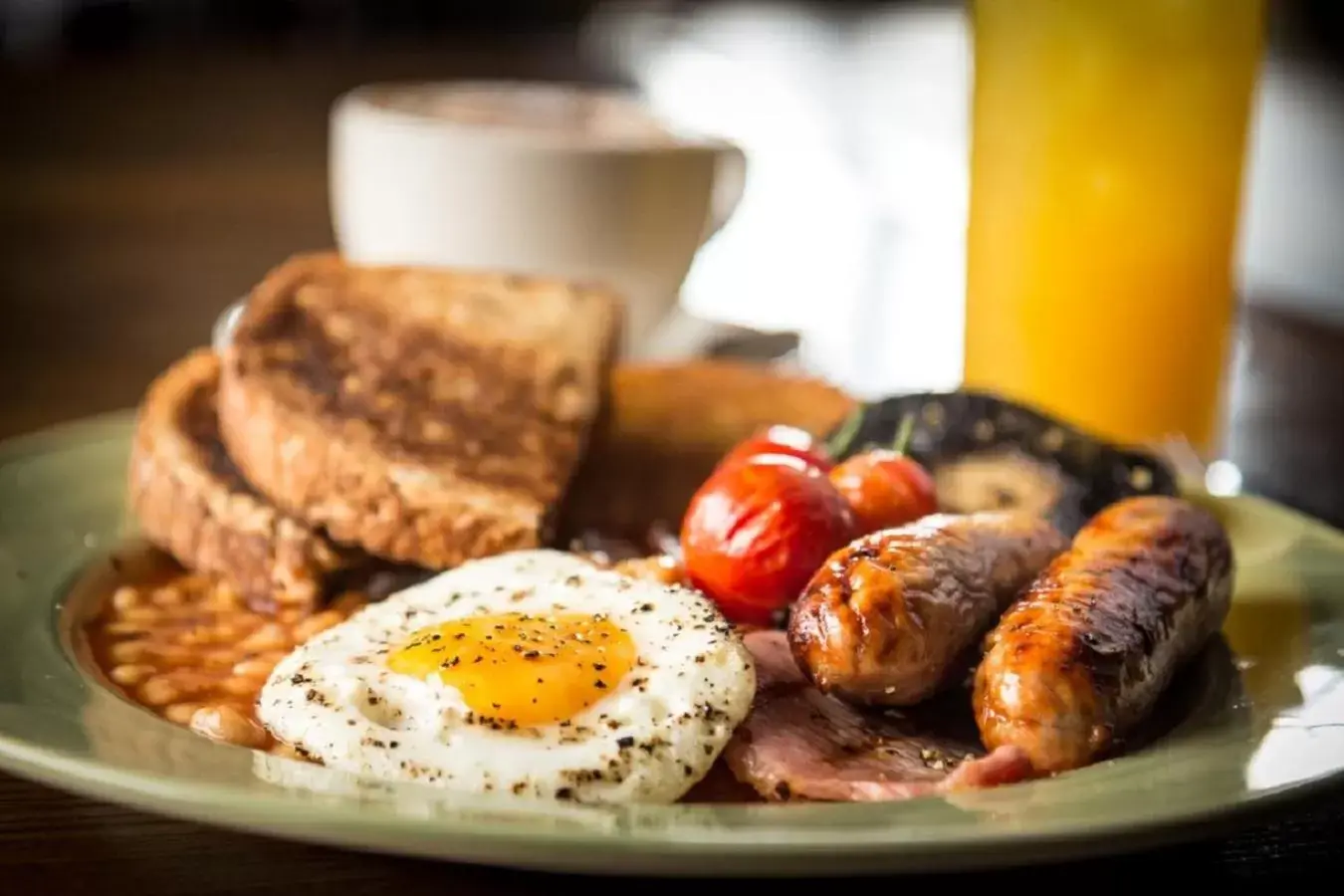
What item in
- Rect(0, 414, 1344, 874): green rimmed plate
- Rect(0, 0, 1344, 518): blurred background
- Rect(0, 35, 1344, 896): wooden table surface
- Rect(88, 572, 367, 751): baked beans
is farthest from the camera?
Rect(0, 0, 1344, 518): blurred background

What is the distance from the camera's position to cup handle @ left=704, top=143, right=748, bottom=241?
132 inches

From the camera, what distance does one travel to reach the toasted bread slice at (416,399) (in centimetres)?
205

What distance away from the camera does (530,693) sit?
1.42m

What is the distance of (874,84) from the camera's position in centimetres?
788

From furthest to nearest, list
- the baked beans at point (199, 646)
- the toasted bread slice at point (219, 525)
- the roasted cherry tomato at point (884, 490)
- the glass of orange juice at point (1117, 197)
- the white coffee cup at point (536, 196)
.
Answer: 1. the white coffee cup at point (536, 196)
2. the glass of orange juice at point (1117, 197)
3. the toasted bread slice at point (219, 525)
4. the roasted cherry tomato at point (884, 490)
5. the baked beans at point (199, 646)

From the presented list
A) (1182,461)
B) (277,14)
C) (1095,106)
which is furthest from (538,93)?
(277,14)

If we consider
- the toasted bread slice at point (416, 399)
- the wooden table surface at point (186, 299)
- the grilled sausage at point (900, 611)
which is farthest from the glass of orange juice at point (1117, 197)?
the grilled sausage at point (900, 611)

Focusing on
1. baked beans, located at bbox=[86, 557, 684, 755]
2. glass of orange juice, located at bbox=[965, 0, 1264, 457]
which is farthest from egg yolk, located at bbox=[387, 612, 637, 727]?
glass of orange juice, located at bbox=[965, 0, 1264, 457]

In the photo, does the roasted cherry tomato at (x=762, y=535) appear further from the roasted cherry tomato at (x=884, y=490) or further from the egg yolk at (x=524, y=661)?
the egg yolk at (x=524, y=661)

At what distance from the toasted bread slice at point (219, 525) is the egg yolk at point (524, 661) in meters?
0.51

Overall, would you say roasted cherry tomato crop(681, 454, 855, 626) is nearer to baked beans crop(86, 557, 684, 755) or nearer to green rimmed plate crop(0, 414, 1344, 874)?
baked beans crop(86, 557, 684, 755)

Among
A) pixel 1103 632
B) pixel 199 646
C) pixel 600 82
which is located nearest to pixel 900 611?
→ pixel 1103 632

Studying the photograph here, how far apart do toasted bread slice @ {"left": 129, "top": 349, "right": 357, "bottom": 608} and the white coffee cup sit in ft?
3.17

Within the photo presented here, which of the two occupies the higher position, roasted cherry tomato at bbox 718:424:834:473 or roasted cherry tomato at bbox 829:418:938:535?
roasted cherry tomato at bbox 718:424:834:473
